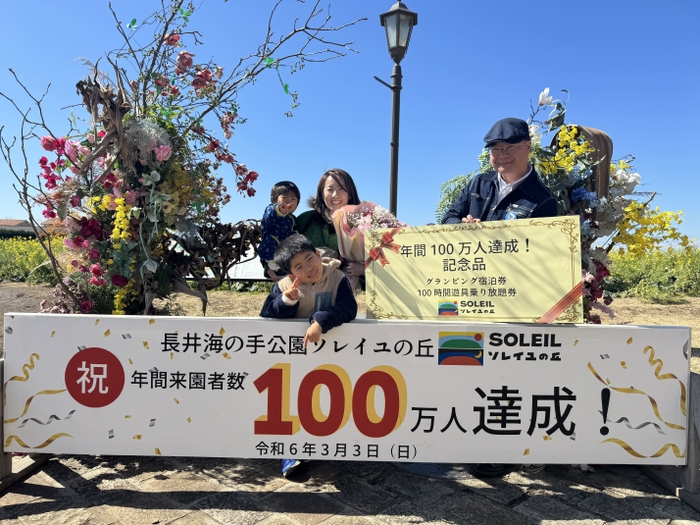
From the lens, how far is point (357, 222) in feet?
9.58

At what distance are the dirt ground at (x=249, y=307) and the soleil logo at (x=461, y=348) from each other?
4.91 m

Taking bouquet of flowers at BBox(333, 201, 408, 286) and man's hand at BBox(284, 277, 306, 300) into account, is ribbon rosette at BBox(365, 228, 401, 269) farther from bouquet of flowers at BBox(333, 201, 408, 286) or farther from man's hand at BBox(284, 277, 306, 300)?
man's hand at BBox(284, 277, 306, 300)

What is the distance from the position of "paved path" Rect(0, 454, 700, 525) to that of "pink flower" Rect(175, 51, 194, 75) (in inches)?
100

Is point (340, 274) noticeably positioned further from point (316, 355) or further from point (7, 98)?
point (7, 98)

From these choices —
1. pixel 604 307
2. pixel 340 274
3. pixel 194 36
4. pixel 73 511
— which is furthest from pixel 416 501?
pixel 194 36

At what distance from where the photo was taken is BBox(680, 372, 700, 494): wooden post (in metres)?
2.38

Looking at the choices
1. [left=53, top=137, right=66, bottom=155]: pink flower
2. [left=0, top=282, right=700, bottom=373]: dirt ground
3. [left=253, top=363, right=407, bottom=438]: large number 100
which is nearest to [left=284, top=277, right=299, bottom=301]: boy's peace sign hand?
[left=253, top=363, right=407, bottom=438]: large number 100

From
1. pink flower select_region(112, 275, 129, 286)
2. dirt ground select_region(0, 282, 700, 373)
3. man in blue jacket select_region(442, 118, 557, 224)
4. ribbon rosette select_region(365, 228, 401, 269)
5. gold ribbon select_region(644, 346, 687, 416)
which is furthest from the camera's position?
dirt ground select_region(0, 282, 700, 373)

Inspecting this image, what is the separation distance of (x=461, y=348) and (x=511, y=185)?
1.09 m

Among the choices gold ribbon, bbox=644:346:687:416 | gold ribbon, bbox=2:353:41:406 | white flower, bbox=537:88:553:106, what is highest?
white flower, bbox=537:88:553:106

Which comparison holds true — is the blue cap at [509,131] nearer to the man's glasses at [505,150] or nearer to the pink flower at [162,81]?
the man's glasses at [505,150]

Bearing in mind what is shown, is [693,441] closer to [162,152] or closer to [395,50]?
[162,152]

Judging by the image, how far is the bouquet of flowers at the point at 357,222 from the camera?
2910mm

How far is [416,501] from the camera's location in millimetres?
2480
